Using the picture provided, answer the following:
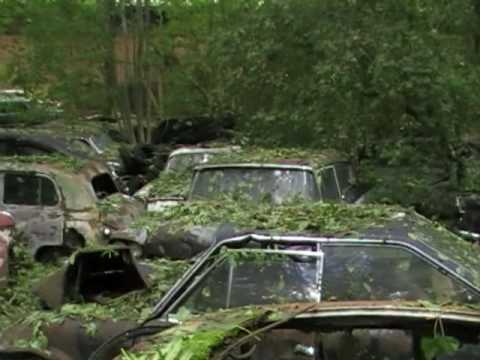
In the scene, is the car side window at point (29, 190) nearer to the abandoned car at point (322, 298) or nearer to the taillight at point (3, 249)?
the taillight at point (3, 249)

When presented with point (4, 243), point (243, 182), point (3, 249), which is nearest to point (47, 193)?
point (243, 182)

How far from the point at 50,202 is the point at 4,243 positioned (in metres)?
2.72

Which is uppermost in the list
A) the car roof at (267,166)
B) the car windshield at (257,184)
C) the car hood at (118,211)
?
the car roof at (267,166)

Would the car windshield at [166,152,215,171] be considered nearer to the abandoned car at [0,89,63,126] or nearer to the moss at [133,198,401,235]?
the moss at [133,198,401,235]

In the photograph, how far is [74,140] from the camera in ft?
60.9

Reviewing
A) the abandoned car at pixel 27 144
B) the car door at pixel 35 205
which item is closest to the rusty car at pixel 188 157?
the car door at pixel 35 205

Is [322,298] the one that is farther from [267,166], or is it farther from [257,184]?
[267,166]

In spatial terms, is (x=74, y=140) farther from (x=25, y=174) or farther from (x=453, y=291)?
(x=453, y=291)

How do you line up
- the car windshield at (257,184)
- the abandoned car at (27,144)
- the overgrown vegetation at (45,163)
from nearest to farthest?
the car windshield at (257,184), the overgrown vegetation at (45,163), the abandoned car at (27,144)

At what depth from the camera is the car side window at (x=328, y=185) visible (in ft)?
34.3

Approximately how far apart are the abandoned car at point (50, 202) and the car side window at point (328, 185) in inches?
104

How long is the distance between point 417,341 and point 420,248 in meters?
1.54

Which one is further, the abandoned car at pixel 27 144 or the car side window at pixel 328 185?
the abandoned car at pixel 27 144

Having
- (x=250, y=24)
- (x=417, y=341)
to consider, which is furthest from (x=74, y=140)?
(x=417, y=341)
